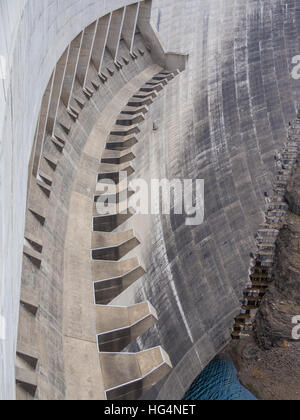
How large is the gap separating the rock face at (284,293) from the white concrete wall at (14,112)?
14.1m

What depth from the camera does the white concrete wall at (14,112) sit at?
229 inches

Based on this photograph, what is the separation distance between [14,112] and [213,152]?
18.6 meters

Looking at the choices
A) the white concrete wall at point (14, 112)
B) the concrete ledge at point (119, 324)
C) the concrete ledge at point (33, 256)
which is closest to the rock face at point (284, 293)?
the concrete ledge at point (119, 324)

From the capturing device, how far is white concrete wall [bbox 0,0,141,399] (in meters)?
5.81

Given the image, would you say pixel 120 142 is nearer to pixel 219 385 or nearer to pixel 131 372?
pixel 219 385

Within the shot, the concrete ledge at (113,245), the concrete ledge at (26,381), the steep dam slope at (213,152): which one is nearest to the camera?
the concrete ledge at (26,381)

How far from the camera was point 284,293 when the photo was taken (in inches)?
938

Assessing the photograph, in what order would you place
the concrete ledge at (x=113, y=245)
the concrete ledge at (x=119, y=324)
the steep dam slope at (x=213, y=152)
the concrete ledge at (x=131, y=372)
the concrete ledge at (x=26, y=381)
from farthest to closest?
the steep dam slope at (x=213, y=152)
the concrete ledge at (x=113, y=245)
the concrete ledge at (x=119, y=324)
the concrete ledge at (x=131, y=372)
the concrete ledge at (x=26, y=381)

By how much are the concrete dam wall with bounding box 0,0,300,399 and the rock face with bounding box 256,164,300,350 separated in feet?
4.17

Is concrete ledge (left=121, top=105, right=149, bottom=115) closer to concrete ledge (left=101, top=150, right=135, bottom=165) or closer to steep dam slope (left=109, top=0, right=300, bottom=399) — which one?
steep dam slope (left=109, top=0, right=300, bottom=399)

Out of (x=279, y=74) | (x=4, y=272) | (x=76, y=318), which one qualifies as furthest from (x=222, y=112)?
(x=4, y=272)

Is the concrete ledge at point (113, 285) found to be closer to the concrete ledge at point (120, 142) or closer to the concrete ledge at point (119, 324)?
the concrete ledge at point (119, 324)

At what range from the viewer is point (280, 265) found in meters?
A: 24.8
